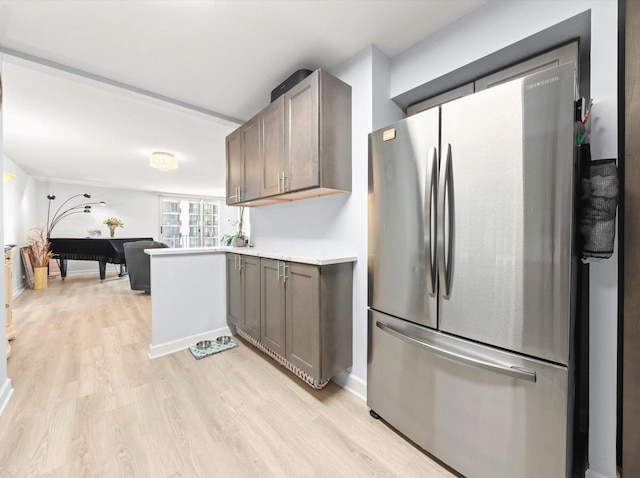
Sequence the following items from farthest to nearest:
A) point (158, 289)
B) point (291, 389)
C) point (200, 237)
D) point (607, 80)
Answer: point (200, 237) → point (158, 289) → point (291, 389) → point (607, 80)

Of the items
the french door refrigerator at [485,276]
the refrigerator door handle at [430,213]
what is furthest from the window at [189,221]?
the refrigerator door handle at [430,213]

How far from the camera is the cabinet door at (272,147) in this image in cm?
198

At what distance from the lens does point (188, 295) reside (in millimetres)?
2520

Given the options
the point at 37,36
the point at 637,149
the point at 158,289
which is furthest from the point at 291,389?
the point at 37,36

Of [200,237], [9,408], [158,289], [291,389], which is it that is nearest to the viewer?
[9,408]

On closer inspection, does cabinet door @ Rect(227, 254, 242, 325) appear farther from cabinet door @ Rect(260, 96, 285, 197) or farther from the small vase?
the small vase

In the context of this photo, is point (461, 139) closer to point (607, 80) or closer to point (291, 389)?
point (607, 80)

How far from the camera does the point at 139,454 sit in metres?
1.30

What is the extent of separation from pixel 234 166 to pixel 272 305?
1.46 m

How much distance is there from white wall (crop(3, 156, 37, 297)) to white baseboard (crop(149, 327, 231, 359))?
387 centimetres

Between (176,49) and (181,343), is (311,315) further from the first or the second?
(176,49)

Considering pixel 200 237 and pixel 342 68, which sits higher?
pixel 342 68

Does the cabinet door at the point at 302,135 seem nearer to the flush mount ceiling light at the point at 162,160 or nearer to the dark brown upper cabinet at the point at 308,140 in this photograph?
the dark brown upper cabinet at the point at 308,140

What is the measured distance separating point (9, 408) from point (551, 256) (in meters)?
2.95
